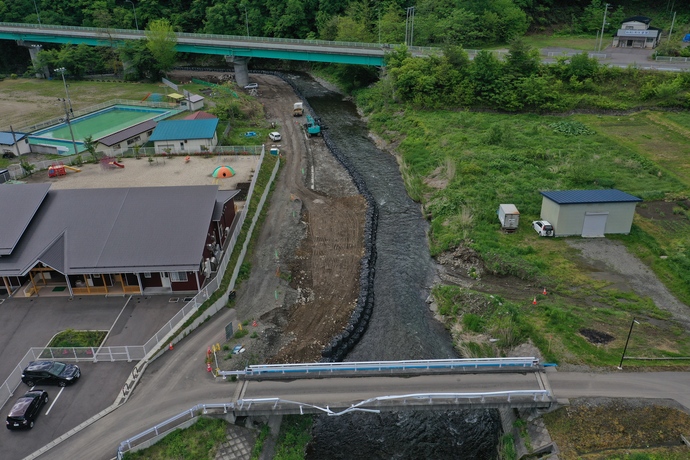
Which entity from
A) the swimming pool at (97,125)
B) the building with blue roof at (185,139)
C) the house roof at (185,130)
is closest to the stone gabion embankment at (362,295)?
the building with blue roof at (185,139)

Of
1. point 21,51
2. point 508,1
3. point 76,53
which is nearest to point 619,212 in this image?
point 508,1

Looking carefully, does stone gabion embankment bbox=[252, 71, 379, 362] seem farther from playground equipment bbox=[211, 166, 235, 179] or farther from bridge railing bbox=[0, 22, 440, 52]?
bridge railing bbox=[0, 22, 440, 52]

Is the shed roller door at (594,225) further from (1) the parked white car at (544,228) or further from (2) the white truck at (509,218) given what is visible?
(2) the white truck at (509,218)

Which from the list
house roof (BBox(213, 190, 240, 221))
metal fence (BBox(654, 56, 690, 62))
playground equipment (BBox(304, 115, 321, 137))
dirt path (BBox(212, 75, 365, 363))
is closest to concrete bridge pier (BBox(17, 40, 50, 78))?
playground equipment (BBox(304, 115, 321, 137))

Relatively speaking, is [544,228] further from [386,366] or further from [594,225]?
[386,366]

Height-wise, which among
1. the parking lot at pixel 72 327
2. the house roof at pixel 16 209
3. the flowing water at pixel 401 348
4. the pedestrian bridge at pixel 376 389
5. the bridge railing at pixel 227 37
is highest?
the bridge railing at pixel 227 37

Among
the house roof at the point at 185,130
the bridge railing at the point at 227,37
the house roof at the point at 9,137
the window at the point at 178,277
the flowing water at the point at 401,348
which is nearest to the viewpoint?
the flowing water at the point at 401,348

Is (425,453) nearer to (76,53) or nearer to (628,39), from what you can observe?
(628,39)
